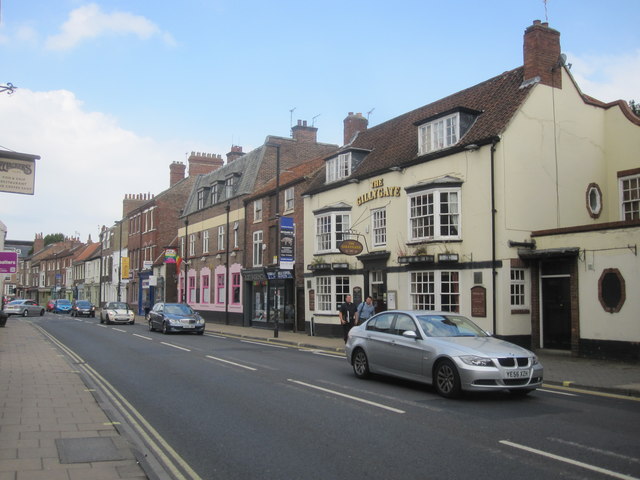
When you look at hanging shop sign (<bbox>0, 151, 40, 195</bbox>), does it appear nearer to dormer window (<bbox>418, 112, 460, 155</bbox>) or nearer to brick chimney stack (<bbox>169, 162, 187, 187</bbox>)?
dormer window (<bbox>418, 112, 460, 155</bbox>)

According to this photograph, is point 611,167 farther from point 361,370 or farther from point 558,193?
point 361,370

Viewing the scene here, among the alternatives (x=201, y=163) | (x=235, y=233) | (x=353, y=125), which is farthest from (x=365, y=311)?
(x=201, y=163)

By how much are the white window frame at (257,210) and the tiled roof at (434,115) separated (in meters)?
5.72

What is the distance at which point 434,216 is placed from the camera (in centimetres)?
1961

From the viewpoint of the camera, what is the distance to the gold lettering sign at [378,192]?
22.1 m

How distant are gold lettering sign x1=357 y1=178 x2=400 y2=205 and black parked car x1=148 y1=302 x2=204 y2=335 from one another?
9797 mm

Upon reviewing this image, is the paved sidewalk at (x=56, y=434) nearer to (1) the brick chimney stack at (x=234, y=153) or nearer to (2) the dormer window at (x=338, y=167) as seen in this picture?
(2) the dormer window at (x=338, y=167)

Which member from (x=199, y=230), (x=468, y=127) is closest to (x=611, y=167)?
(x=468, y=127)

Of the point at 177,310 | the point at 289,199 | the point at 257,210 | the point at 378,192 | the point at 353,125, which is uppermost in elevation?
the point at 353,125

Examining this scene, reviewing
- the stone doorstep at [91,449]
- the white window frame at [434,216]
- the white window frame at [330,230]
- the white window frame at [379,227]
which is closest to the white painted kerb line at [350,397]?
the stone doorstep at [91,449]

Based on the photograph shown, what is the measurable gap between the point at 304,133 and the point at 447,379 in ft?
97.2

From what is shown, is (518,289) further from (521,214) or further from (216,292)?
(216,292)

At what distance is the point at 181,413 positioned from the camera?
8.72m

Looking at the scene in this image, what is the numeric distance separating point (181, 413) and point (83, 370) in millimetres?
6086
